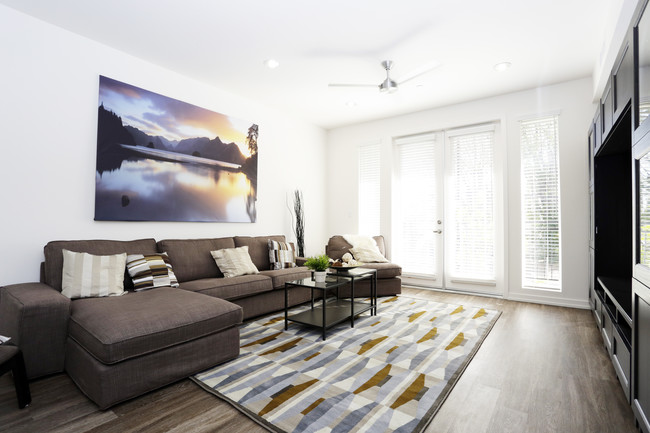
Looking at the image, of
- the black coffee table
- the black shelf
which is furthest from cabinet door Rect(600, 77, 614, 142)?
the black shelf

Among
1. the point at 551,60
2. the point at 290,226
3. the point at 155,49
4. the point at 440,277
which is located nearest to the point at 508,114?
the point at 551,60

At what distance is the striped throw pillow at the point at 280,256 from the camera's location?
4.39m

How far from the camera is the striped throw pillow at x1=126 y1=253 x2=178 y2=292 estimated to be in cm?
299

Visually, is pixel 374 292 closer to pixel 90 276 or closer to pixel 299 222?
pixel 299 222

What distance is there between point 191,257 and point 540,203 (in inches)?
177

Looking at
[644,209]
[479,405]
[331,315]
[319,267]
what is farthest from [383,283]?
[644,209]

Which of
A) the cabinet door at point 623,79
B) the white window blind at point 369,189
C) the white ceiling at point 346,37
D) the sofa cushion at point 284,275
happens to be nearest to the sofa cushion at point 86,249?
the sofa cushion at point 284,275

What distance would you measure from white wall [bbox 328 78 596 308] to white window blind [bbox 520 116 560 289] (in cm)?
8

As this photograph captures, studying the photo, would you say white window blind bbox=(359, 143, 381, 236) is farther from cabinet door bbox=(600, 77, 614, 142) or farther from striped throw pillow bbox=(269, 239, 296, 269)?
cabinet door bbox=(600, 77, 614, 142)

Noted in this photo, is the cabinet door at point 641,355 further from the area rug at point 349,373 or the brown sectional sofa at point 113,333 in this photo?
the brown sectional sofa at point 113,333

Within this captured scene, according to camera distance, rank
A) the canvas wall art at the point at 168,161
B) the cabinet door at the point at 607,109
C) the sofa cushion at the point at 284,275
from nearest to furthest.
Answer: the cabinet door at the point at 607,109 < the canvas wall art at the point at 168,161 < the sofa cushion at the point at 284,275

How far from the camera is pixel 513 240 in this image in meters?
4.56

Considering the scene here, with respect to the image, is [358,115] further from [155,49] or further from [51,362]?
[51,362]

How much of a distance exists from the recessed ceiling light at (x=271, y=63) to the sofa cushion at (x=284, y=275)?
241 cm
